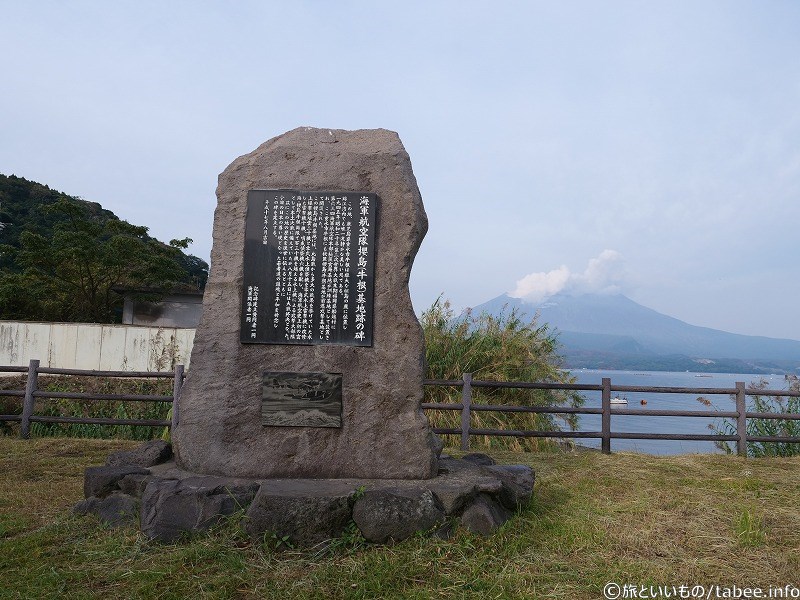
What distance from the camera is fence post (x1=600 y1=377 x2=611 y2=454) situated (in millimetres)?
7074

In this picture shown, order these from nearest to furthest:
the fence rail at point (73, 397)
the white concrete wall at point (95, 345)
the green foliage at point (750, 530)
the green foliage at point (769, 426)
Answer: the green foliage at point (750, 530) < the fence rail at point (73, 397) < the green foliage at point (769, 426) < the white concrete wall at point (95, 345)

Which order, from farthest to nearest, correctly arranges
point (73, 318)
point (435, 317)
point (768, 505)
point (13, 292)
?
1. point (73, 318)
2. point (13, 292)
3. point (435, 317)
4. point (768, 505)

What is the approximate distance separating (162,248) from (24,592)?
17000 mm

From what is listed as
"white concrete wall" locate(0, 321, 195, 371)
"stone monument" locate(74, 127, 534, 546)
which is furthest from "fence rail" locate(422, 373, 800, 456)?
"white concrete wall" locate(0, 321, 195, 371)

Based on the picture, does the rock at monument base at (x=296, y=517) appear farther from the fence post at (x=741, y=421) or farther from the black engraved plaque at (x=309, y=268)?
the fence post at (x=741, y=421)

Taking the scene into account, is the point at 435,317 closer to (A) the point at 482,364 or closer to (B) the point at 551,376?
(A) the point at 482,364

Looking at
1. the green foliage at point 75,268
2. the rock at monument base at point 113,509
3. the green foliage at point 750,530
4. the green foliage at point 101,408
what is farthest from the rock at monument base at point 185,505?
the green foliage at point 75,268

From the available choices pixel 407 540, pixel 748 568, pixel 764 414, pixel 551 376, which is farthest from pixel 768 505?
pixel 551 376

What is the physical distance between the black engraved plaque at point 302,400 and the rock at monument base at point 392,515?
70 cm

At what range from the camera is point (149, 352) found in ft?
34.7

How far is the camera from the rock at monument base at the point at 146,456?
432 centimetres

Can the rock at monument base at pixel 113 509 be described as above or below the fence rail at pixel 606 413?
below

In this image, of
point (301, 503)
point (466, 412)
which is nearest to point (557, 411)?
point (466, 412)

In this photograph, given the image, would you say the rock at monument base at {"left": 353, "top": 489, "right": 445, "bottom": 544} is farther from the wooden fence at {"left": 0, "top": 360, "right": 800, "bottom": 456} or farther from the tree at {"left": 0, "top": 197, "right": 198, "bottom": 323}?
the tree at {"left": 0, "top": 197, "right": 198, "bottom": 323}
